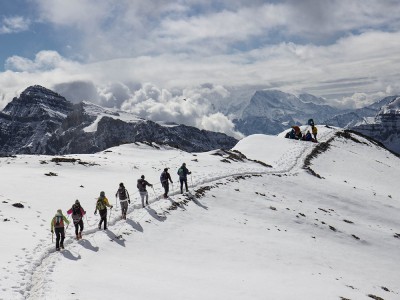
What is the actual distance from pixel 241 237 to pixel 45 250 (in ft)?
44.5

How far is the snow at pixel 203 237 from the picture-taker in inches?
719

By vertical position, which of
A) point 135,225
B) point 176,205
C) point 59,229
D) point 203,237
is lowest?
point 203,237

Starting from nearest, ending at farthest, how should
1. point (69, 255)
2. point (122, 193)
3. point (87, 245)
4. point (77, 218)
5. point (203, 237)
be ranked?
1. point (69, 255)
2. point (87, 245)
3. point (77, 218)
4. point (203, 237)
5. point (122, 193)

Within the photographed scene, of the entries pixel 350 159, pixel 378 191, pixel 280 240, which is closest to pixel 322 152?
pixel 350 159

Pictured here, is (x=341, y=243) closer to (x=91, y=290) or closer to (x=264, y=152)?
(x=91, y=290)

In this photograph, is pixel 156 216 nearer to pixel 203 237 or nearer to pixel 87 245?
pixel 203 237

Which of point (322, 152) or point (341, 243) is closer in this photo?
point (341, 243)

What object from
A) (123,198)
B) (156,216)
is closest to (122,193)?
(123,198)

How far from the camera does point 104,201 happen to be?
81.4 feet

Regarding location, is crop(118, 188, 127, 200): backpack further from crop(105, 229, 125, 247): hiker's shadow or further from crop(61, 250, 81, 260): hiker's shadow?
crop(61, 250, 81, 260): hiker's shadow

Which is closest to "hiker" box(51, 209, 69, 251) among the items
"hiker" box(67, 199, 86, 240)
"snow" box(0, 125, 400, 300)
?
"snow" box(0, 125, 400, 300)

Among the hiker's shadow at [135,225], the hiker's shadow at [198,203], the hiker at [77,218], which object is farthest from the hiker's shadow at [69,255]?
the hiker's shadow at [198,203]

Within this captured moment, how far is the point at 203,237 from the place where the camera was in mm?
A: 26578

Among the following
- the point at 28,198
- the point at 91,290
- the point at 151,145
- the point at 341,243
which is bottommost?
the point at 341,243
